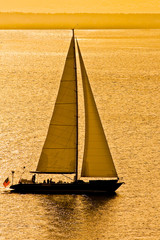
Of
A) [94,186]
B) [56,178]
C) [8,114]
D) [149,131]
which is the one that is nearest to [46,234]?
[94,186]

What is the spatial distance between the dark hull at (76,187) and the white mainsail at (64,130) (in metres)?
1.31

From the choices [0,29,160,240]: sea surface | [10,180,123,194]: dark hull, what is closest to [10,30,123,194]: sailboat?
[10,180,123,194]: dark hull

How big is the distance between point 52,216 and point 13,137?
2849 centimetres

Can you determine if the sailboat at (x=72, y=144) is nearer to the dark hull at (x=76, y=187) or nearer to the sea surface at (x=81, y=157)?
the dark hull at (x=76, y=187)

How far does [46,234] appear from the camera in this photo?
45750 millimetres

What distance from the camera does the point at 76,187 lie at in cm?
5231

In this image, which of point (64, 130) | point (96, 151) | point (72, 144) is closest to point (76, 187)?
point (96, 151)

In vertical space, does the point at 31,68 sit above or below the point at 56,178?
above

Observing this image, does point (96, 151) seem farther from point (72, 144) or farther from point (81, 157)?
point (81, 157)

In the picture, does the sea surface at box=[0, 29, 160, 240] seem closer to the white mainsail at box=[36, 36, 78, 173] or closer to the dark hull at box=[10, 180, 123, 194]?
Result: the dark hull at box=[10, 180, 123, 194]

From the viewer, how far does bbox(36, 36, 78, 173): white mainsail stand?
5085 centimetres

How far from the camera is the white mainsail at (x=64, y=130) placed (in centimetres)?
5085

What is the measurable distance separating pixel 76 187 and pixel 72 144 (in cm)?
368

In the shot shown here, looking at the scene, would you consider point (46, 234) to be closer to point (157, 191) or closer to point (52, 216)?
point (52, 216)
